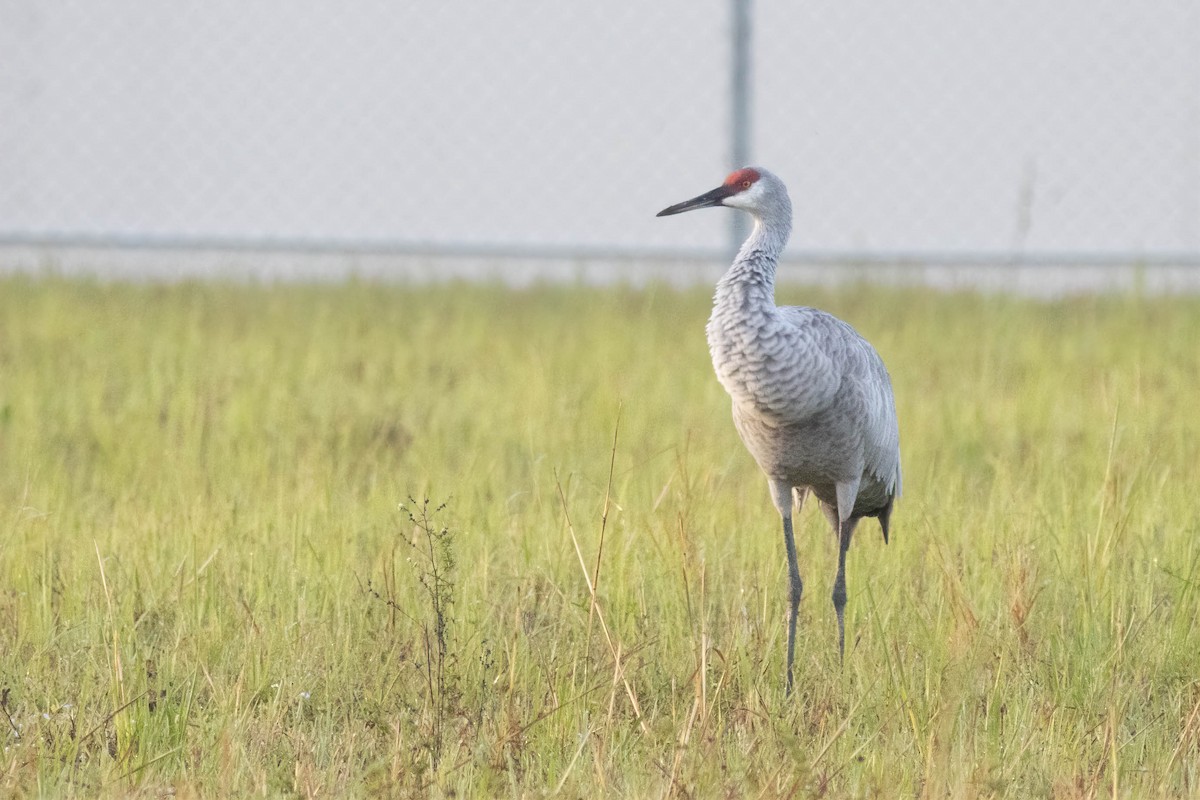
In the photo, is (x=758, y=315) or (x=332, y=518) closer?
(x=758, y=315)

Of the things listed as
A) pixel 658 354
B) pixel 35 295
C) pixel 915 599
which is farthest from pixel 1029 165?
pixel 35 295

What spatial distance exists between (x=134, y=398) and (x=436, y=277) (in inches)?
109

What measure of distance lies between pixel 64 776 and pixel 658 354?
4.42 metres

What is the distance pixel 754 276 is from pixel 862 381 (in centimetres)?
41

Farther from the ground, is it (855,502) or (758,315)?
(758,315)

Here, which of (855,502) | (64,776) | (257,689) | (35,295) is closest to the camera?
(64,776)

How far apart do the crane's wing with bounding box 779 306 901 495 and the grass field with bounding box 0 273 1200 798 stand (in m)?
0.28

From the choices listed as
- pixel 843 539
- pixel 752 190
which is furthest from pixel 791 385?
pixel 843 539

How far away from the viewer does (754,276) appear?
3.21 meters

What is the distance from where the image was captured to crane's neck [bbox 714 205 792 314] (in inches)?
123

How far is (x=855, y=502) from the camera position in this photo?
12.6ft

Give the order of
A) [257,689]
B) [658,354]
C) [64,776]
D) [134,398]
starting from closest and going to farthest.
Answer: [64,776], [257,689], [134,398], [658,354]

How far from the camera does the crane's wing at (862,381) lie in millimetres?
3340

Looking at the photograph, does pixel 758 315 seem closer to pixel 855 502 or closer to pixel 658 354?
pixel 855 502
